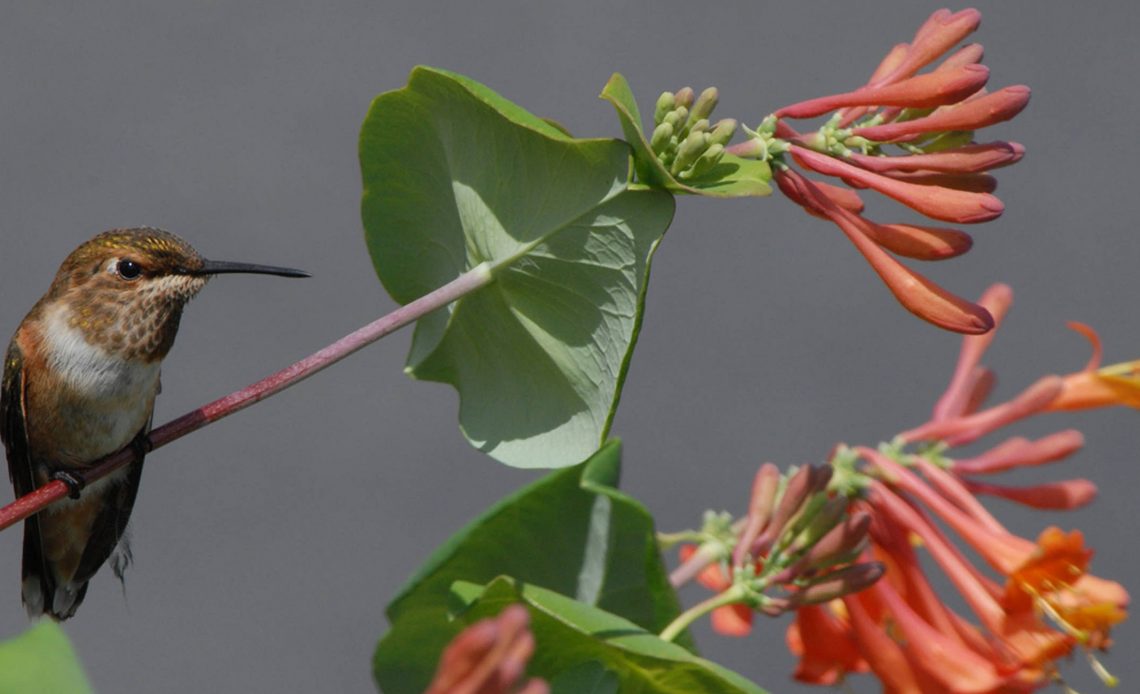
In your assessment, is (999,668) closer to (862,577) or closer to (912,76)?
(862,577)

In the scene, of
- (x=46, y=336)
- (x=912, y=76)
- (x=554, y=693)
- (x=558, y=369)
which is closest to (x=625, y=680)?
(x=554, y=693)

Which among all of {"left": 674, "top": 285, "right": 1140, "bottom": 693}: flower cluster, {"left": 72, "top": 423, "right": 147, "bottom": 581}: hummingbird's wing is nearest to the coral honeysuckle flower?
{"left": 674, "top": 285, "right": 1140, "bottom": 693}: flower cluster

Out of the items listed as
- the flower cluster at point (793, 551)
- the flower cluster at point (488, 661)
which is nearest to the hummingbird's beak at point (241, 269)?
the flower cluster at point (793, 551)

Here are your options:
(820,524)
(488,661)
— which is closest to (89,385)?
(820,524)

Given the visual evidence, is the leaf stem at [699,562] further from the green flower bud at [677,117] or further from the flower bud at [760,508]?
the green flower bud at [677,117]

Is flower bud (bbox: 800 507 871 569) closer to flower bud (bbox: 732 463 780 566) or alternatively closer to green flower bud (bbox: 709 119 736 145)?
flower bud (bbox: 732 463 780 566)

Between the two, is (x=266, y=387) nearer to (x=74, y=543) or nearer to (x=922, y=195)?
(x=922, y=195)
